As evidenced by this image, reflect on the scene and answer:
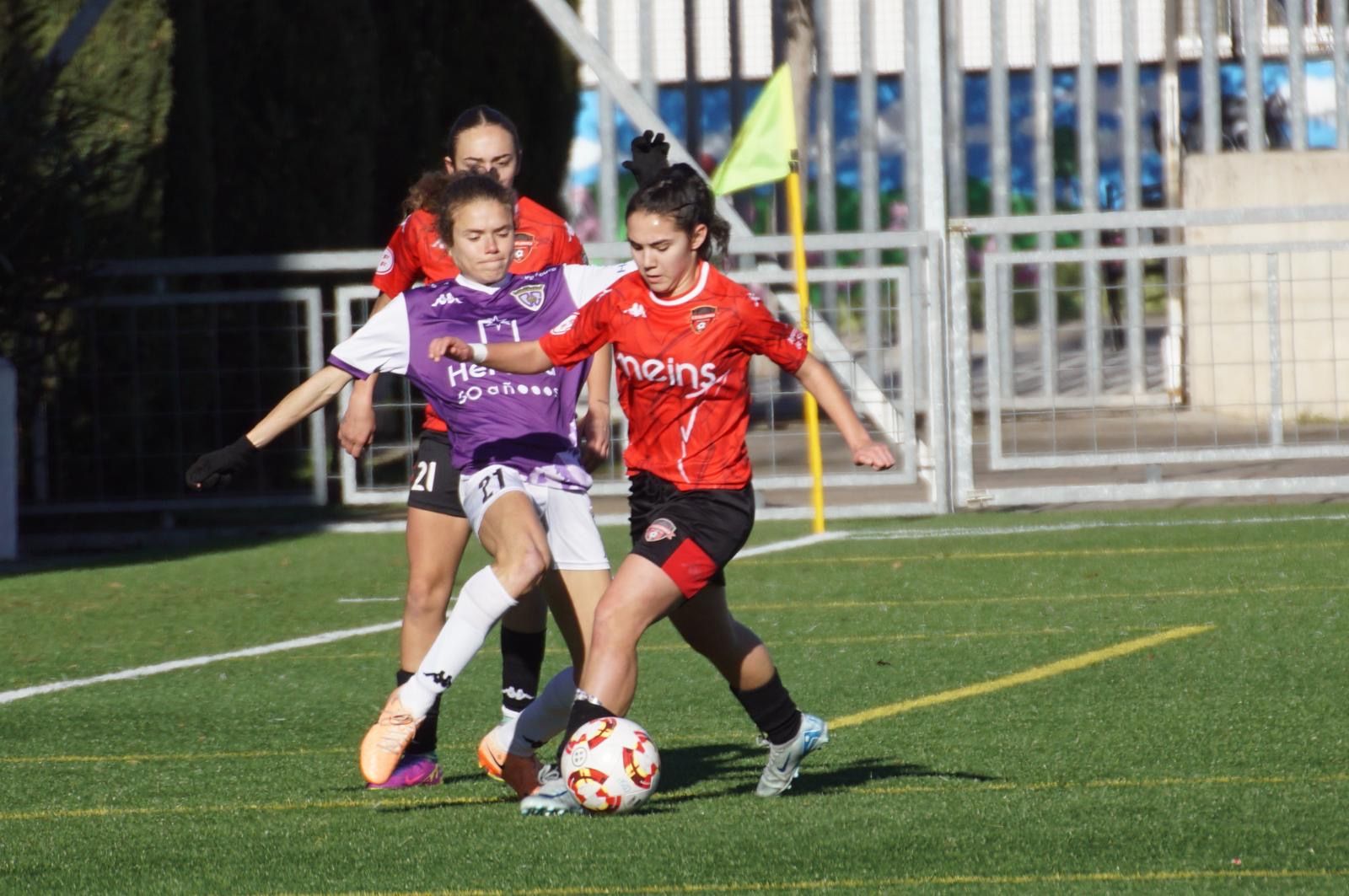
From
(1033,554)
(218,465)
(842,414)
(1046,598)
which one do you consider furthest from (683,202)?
(1033,554)

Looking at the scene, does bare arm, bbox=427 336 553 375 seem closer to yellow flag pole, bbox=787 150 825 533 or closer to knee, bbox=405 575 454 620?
knee, bbox=405 575 454 620

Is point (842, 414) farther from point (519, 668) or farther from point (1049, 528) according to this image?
point (1049, 528)

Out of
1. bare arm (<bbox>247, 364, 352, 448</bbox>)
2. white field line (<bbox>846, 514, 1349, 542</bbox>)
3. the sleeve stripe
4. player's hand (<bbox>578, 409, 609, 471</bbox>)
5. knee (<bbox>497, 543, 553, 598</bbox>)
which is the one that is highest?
the sleeve stripe

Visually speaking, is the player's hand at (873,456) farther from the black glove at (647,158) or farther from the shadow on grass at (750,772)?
the black glove at (647,158)

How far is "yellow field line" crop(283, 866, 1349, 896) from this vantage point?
4.54 metres

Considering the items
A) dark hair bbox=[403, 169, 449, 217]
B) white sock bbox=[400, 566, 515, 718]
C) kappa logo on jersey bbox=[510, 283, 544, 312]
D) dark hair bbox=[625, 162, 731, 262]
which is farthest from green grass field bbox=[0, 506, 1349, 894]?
dark hair bbox=[403, 169, 449, 217]

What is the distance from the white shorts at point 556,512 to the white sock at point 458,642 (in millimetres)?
220

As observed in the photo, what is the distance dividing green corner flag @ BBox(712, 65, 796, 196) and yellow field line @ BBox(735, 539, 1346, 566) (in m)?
2.34

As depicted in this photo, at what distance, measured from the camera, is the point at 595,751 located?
5387 millimetres

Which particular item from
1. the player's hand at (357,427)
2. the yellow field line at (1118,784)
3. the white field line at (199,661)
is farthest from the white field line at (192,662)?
the yellow field line at (1118,784)

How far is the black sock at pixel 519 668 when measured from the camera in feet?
20.8

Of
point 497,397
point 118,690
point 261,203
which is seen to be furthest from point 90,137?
point 497,397

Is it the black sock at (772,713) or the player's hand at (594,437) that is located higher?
the player's hand at (594,437)

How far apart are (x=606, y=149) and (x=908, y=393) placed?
7.95 m
